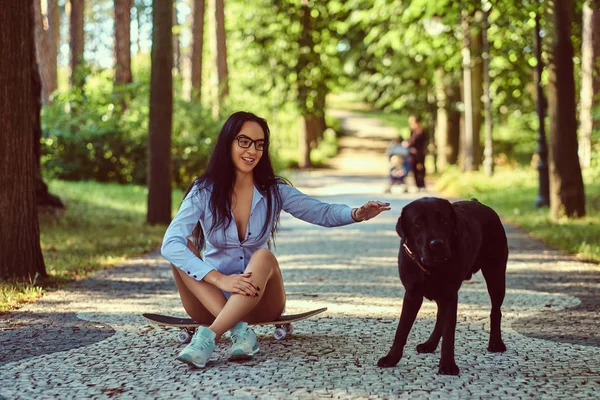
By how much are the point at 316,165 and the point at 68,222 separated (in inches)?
1107

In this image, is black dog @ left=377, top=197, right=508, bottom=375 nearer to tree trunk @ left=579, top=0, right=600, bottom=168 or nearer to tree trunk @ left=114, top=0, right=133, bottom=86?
tree trunk @ left=579, top=0, right=600, bottom=168

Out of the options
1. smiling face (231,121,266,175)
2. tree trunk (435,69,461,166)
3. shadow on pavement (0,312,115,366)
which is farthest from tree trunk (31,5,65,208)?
tree trunk (435,69,461,166)

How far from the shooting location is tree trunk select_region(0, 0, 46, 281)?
31.1 feet

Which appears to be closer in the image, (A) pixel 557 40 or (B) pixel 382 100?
(A) pixel 557 40

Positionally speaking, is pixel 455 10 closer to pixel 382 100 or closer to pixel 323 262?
pixel 323 262

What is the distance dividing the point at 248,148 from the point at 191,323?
1196 mm

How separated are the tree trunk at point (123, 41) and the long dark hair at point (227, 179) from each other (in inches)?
954

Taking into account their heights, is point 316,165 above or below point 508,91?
below

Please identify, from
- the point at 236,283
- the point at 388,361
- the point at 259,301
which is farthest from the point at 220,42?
the point at 388,361

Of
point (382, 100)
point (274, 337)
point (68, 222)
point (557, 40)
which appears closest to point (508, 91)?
point (382, 100)

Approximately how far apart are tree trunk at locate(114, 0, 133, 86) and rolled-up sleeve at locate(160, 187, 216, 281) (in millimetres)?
24426

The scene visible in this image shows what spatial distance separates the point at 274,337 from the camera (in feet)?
22.3

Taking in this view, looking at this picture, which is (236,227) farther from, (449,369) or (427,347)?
(449,369)

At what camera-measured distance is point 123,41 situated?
106ft
